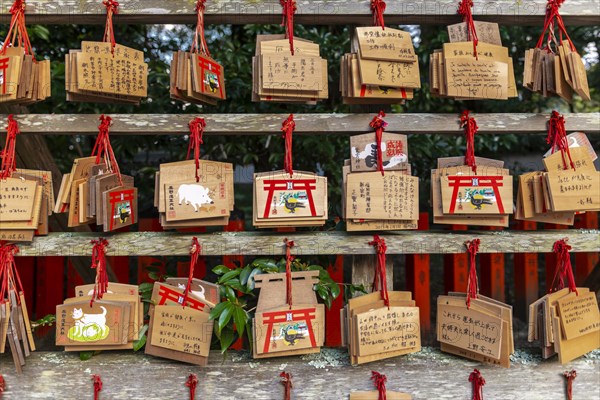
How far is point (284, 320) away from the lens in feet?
6.51

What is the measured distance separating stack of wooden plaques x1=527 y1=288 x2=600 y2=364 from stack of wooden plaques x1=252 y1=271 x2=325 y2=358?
2.76 ft

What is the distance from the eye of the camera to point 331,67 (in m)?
3.58

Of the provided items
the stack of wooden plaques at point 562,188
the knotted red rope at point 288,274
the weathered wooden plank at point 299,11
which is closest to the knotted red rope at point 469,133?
the stack of wooden plaques at point 562,188

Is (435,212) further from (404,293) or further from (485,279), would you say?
(485,279)

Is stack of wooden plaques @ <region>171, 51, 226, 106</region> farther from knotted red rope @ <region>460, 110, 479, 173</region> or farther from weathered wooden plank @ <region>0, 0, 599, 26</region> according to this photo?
knotted red rope @ <region>460, 110, 479, 173</region>

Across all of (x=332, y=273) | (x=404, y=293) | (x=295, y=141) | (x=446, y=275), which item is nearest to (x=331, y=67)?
(x=295, y=141)

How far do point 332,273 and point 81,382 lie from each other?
5.27ft

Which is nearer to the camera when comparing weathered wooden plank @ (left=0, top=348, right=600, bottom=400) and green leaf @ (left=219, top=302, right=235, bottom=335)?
green leaf @ (left=219, top=302, right=235, bottom=335)

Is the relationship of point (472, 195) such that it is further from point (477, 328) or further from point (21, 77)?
point (21, 77)

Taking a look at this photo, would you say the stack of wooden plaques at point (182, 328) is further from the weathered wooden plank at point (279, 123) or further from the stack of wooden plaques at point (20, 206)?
the weathered wooden plank at point (279, 123)

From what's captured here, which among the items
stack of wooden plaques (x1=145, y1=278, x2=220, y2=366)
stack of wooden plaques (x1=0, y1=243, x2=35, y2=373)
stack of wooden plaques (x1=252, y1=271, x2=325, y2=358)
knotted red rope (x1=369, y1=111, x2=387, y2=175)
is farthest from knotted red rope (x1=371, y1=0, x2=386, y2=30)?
stack of wooden plaques (x1=0, y1=243, x2=35, y2=373)

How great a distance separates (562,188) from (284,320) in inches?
45.3

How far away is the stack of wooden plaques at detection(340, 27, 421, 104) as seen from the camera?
201 centimetres

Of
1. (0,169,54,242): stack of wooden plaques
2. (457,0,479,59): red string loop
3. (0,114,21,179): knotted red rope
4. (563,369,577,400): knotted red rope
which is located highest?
(457,0,479,59): red string loop
